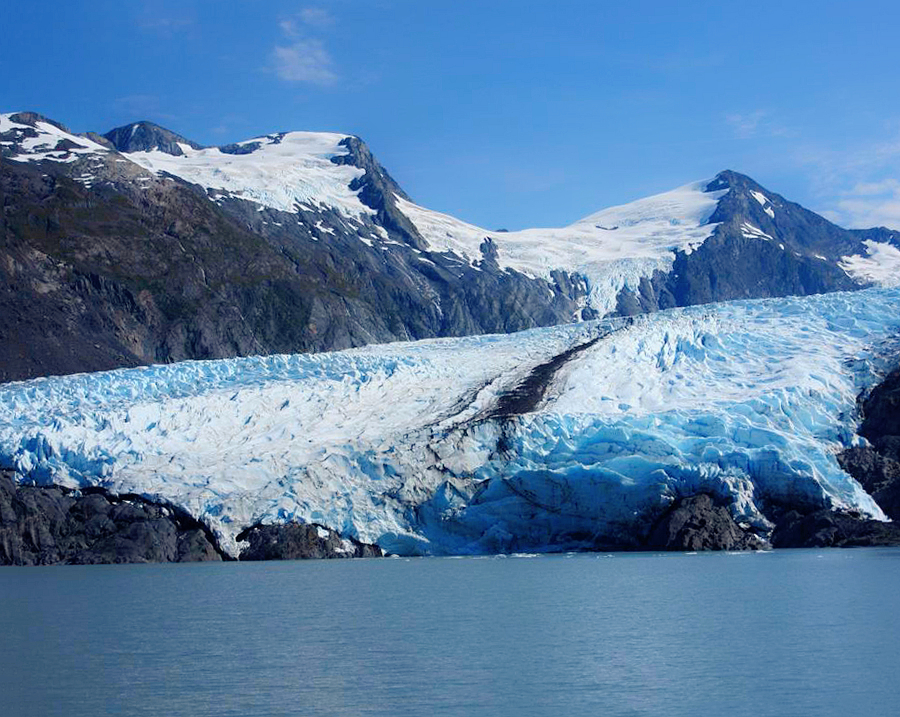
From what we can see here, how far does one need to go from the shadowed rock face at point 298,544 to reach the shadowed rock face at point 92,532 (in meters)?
0.98

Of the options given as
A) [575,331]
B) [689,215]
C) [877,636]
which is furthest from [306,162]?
[877,636]

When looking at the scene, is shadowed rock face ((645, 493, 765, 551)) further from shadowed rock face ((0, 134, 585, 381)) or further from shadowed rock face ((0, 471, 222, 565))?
shadowed rock face ((0, 134, 585, 381))

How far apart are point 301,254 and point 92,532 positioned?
61365 millimetres

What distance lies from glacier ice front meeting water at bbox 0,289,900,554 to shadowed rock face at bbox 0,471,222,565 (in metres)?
0.49

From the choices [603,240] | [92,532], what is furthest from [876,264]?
[92,532]

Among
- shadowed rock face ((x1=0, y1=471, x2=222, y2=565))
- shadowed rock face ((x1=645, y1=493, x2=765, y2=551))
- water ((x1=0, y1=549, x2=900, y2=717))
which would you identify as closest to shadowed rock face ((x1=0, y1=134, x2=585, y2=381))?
shadowed rock face ((x1=0, y1=471, x2=222, y2=565))

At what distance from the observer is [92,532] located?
30.6m

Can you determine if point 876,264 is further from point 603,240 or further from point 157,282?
point 157,282

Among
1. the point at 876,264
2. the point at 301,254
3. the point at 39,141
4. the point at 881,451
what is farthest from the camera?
the point at 876,264

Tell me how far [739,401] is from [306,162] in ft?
313

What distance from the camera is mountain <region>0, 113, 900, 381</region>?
6944 centimetres

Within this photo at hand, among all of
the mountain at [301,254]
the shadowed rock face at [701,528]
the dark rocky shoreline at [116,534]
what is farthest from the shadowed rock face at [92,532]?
the mountain at [301,254]

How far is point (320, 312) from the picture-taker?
80.5 m

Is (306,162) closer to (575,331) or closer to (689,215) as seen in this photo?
(689,215)
